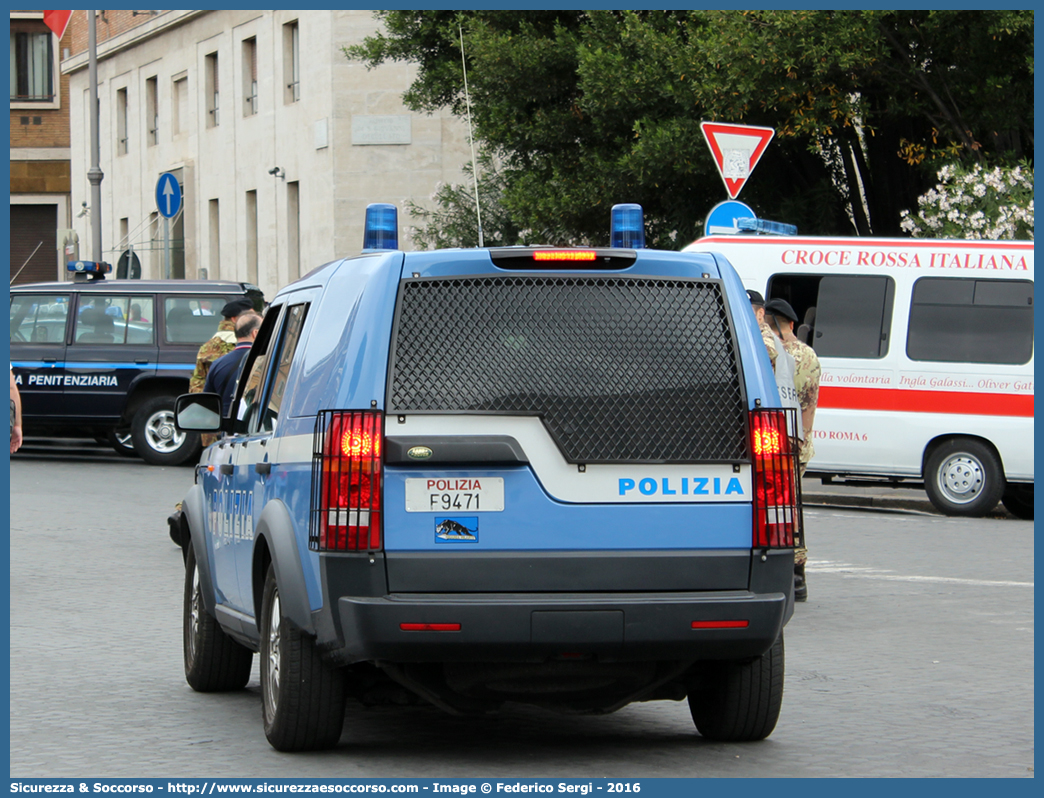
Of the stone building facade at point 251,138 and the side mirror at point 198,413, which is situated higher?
the stone building facade at point 251,138

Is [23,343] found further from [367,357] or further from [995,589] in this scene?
[367,357]

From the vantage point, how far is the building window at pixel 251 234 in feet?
138

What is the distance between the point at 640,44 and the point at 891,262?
241 inches

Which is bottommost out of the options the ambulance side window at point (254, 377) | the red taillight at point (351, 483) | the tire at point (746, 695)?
the tire at point (746, 695)

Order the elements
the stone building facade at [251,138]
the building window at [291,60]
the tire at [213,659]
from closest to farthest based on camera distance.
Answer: the tire at [213,659]
the stone building facade at [251,138]
the building window at [291,60]

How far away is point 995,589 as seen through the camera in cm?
1124

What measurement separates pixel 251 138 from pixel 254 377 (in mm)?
34869

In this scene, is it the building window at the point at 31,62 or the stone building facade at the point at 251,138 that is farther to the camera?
the building window at the point at 31,62

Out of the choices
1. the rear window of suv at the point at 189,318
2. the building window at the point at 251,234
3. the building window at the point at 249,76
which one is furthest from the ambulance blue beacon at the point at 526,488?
the building window at the point at 249,76

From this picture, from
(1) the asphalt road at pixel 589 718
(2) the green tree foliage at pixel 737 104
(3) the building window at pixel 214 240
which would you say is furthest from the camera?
(3) the building window at pixel 214 240

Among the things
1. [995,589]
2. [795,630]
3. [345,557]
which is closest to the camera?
[345,557]

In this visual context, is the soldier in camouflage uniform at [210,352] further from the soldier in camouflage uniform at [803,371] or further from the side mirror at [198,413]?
the side mirror at [198,413]

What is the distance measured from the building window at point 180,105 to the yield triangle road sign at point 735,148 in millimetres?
30367
